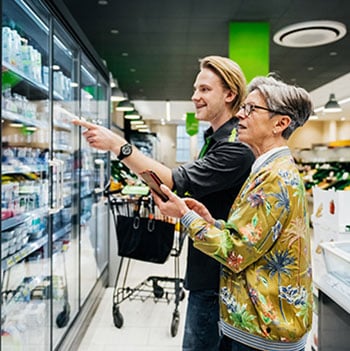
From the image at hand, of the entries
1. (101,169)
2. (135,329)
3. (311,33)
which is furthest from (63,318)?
(311,33)

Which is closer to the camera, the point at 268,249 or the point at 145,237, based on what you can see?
the point at 268,249

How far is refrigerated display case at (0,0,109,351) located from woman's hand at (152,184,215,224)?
0.99 m

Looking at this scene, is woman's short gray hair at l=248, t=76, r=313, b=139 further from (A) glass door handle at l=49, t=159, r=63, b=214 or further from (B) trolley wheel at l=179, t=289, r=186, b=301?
(B) trolley wheel at l=179, t=289, r=186, b=301

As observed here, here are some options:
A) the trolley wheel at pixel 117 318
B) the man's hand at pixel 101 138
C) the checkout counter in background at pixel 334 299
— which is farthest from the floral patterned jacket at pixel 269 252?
the trolley wheel at pixel 117 318

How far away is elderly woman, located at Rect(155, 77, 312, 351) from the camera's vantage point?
4.08 feet

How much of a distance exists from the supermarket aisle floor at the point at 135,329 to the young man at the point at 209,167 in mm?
1590

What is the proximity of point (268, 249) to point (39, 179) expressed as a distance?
197 centimetres

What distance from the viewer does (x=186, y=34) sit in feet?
21.0

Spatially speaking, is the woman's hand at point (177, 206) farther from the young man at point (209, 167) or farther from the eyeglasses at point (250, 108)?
the eyeglasses at point (250, 108)

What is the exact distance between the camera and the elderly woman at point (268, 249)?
124 cm

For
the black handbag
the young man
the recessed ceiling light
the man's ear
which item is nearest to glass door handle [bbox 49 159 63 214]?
the black handbag

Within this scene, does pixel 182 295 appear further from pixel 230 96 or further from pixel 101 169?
pixel 230 96

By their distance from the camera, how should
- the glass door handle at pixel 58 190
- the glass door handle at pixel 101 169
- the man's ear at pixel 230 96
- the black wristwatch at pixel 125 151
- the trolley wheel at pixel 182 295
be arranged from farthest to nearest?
the glass door handle at pixel 101 169, the trolley wheel at pixel 182 295, the glass door handle at pixel 58 190, the man's ear at pixel 230 96, the black wristwatch at pixel 125 151

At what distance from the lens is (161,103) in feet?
51.0
